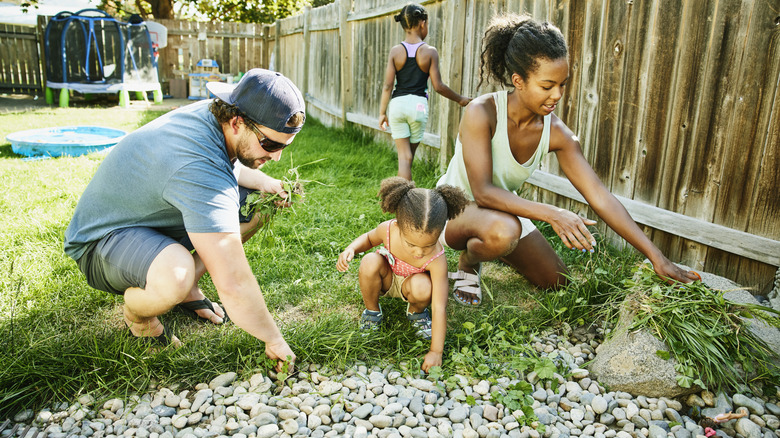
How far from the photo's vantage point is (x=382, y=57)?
7.27 metres

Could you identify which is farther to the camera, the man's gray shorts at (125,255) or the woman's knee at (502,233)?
the woman's knee at (502,233)

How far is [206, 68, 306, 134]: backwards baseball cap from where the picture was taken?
217 cm

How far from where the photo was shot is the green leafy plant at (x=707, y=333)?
236 cm

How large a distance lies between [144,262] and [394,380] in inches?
46.2

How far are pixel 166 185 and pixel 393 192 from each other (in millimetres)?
974

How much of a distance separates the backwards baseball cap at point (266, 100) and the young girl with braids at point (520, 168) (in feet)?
3.77

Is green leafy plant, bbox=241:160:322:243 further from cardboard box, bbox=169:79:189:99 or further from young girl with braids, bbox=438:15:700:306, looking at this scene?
cardboard box, bbox=169:79:189:99

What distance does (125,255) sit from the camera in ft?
7.69

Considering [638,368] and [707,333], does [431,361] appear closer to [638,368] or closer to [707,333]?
[638,368]

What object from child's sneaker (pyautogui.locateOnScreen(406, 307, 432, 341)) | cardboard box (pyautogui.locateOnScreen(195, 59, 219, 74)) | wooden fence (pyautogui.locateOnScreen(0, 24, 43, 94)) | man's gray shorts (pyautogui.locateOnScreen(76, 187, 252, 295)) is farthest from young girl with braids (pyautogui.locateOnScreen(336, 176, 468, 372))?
wooden fence (pyautogui.locateOnScreen(0, 24, 43, 94))

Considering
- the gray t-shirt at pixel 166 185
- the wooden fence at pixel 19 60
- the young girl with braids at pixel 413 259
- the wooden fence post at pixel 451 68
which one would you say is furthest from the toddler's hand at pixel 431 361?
the wooden fence at pixel 19 60

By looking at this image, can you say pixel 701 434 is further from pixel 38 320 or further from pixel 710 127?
pixel 38 320

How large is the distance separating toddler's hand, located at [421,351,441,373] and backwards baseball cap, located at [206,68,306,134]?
1155 mm

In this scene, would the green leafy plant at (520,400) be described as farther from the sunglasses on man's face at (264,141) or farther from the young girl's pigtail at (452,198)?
the sunglasses on man's face at (264,141)
